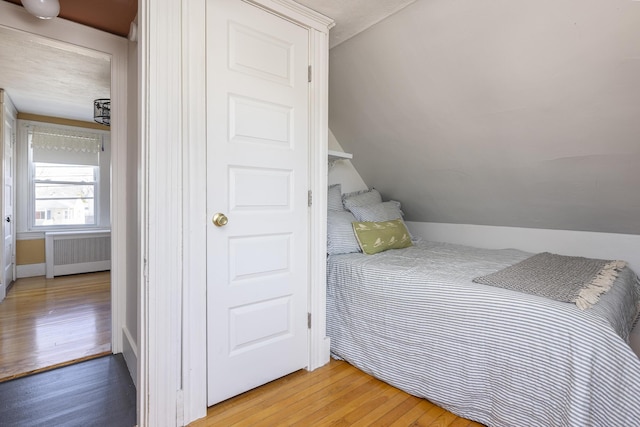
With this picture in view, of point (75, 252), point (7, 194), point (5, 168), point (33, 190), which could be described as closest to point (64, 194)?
point (33, 190)

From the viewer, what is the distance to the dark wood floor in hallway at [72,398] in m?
1.51

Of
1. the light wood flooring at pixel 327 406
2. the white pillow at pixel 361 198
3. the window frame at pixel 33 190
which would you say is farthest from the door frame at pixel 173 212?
the window frame at pixel 33 190

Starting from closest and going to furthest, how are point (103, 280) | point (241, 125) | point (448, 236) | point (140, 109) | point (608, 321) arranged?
point (608, 321) → point (140, 109) → point (241, 125) → point (448, 236) → point (103, 280)

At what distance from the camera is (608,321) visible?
49.8 inches

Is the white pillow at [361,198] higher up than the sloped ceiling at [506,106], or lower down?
lower down

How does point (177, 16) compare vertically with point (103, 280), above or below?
above

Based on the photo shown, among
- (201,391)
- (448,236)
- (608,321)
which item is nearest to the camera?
(608,321)

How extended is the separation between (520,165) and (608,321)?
1.34m

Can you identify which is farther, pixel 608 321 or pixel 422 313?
pixel 422 313

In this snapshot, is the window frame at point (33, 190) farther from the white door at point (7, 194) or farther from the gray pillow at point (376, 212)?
the gray pillow at point (376, 212)

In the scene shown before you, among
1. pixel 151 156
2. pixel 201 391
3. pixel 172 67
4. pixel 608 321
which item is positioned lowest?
pixel 201 391

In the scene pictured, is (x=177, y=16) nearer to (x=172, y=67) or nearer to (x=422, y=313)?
(x=172, y=67)

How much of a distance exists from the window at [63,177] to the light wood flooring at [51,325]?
3.37 ft

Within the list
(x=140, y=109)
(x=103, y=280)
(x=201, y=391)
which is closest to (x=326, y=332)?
(x=201, y=391)
